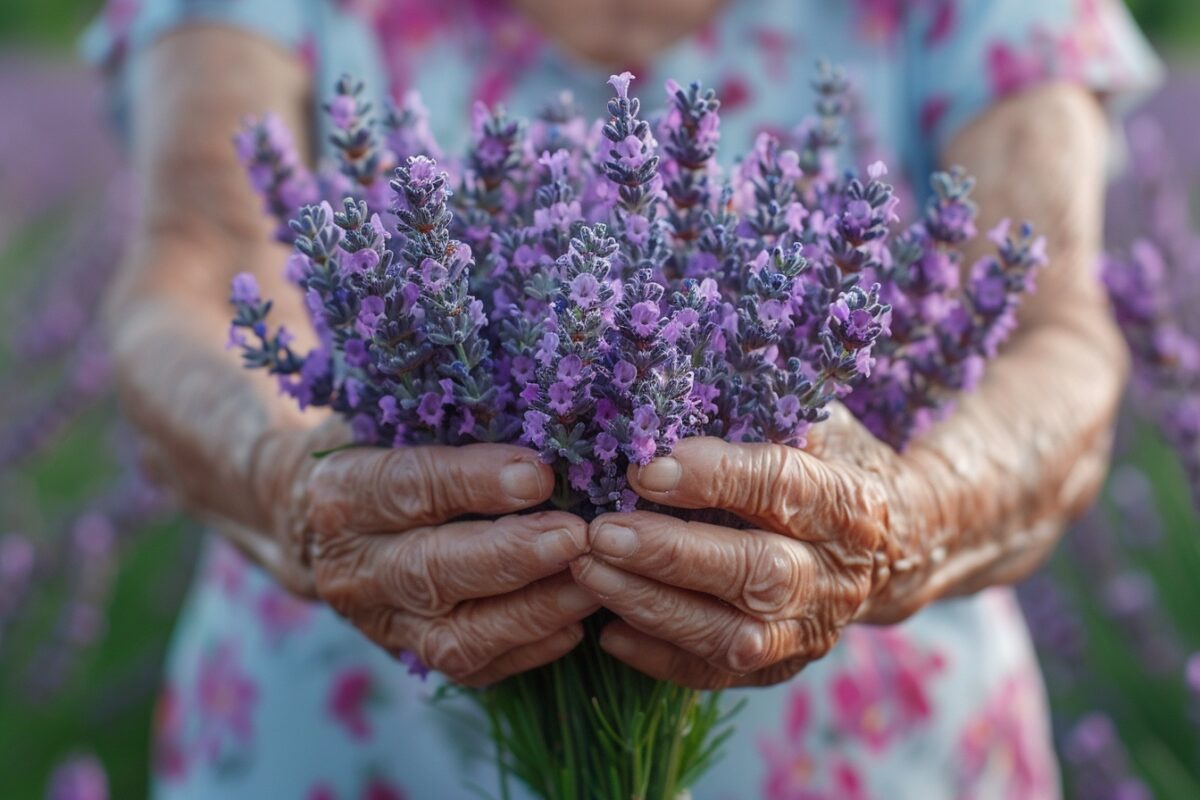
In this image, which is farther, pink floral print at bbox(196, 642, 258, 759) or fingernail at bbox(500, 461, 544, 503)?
pink floral print at bbox(196, 642, 258, 759)

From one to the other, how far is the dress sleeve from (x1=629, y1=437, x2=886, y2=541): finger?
2.68 ft

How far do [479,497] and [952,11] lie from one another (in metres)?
1.08

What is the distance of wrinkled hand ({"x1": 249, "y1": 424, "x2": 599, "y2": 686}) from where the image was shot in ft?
2.77

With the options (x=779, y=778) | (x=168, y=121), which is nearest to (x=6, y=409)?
(x=168, y=121)

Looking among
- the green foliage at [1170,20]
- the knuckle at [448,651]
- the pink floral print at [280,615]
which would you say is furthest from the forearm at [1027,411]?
the green foliage at [1170,20]

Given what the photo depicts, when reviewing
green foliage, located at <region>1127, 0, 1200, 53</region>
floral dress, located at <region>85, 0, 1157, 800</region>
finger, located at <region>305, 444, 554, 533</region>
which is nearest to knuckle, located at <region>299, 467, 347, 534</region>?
finger, located at <region>305, 444, 554, 533</region>

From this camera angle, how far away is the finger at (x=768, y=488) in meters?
0.81

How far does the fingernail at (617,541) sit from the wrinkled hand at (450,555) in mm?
18

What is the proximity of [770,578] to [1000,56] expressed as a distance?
953 mm

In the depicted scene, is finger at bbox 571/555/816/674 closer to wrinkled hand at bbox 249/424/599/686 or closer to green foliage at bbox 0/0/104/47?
wrinkled hand at bbox 249/424/599/686

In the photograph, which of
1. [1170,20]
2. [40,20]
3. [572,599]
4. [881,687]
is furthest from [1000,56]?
[40,20]

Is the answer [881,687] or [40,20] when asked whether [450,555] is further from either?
[40,20]

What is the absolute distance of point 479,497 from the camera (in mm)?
856

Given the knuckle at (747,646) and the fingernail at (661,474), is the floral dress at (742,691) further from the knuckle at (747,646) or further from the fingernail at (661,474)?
the fingernail at (661,474)
